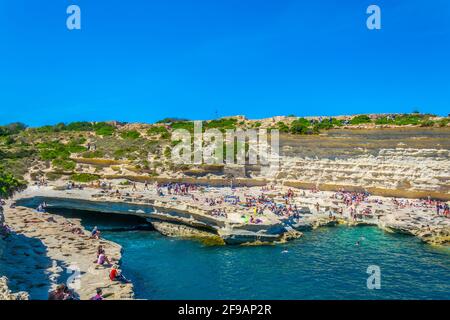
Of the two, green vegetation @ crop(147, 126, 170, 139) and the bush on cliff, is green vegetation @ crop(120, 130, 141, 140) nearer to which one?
green vegetation @ crop(147, 126, 170, 139)

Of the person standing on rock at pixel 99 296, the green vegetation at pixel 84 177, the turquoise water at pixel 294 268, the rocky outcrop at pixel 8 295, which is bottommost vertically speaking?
the turquoise water at pixel 294 268

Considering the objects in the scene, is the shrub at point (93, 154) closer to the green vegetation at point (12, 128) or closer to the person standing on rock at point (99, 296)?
the green vegetation at point (12, 128)

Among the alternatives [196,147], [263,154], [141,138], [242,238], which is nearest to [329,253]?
[242,238]

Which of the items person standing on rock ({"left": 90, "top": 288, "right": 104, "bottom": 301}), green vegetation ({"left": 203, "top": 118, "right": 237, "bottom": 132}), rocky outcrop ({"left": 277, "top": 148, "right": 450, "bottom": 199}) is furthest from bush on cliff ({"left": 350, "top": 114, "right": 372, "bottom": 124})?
person standing on rock ({"left": 90, "top": 288, "right": 104, "bottom": 301})

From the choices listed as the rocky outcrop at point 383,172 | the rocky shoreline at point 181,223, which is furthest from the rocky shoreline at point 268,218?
the rocky outcrop at point 383,172

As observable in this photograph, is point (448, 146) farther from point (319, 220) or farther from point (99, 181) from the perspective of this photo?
point (99, 181)

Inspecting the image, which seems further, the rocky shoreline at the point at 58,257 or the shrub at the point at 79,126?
the shrub at the point at 79,126
